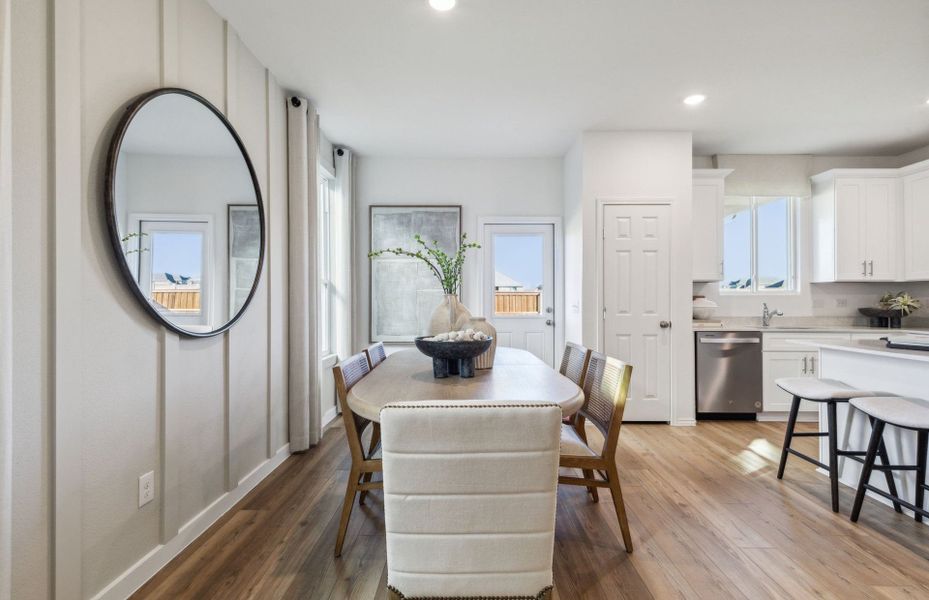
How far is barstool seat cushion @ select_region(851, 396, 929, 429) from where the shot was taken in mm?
1876

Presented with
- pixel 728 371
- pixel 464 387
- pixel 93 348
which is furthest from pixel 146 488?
pixel 728 371

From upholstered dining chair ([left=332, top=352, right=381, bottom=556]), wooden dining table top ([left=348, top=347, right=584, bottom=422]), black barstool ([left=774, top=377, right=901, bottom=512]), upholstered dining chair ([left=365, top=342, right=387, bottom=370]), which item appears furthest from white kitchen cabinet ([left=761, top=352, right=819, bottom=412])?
upholstered dining chair ([left=332, top=352, right=381, bottom=556])

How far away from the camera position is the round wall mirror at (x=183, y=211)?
1.63m

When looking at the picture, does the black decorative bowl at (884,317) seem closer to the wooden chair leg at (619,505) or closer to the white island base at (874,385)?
the white island base at (874,385)

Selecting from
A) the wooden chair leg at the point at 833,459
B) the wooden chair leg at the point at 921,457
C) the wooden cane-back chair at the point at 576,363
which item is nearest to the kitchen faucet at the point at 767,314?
the wooden chair leg at the point at 833,459

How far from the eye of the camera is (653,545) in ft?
6.41

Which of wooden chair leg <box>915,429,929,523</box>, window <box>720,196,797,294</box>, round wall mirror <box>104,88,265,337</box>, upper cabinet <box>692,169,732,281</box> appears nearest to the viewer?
round wall mirror <box>104,88,265,337</box>

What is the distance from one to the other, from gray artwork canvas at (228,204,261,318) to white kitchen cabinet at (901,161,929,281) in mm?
5644

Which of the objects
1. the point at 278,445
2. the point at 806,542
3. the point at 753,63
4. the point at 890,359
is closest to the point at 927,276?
the point at 890,359

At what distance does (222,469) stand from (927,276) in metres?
5.93

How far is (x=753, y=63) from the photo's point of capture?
2.70 meters

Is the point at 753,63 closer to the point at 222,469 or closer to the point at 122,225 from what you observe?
the point at 122,225

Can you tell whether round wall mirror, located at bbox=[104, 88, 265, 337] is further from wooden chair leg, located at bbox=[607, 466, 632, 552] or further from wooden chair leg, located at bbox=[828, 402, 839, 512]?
wooden chair leg, located at bbox=[828, 402, 839, 512]

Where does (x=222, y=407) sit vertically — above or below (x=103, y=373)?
below
